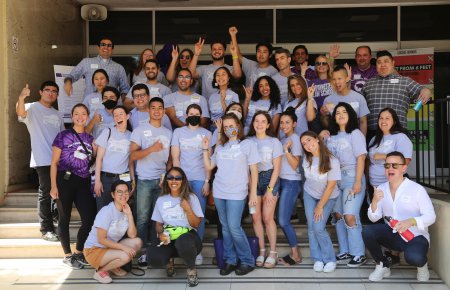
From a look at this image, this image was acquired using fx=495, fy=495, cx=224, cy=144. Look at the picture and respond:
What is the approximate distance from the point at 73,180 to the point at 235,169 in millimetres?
1654

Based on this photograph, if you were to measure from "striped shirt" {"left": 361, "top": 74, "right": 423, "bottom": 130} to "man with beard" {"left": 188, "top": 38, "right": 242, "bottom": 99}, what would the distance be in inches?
63.2

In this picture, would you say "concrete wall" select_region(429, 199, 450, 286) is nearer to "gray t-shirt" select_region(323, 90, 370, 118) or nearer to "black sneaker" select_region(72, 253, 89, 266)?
"gray t-shirt" select_region(323, 90, 370, 118)

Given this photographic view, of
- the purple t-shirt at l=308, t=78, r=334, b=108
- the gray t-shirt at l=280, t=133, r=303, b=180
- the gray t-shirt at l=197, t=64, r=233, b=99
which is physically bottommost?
the gray t-shirt at l=280, t=133, r=303, b=180

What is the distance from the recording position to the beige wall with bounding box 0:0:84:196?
6.18m

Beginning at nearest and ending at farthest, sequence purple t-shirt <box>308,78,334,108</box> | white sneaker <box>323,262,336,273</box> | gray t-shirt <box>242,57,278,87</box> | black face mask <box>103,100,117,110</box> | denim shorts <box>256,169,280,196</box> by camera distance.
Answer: white sneaker <box>323,262,336,273</box> → denim shorts <box>256,169,280,196</box> → black face mask <box>103,100,117,110</box> → purple t-shirt <box>308,78,334,108</box> → gray t-shirt <box>242,57,278,87</box>

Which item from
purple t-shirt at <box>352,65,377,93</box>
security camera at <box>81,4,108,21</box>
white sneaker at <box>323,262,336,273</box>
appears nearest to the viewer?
white sneaker at <box>323,262,336,273</box>

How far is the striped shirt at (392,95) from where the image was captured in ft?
17.8

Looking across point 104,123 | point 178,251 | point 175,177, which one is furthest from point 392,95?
point 104,123

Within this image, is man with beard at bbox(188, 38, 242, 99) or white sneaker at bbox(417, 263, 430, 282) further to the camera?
man with beard at bbox(188, 38, 242, 99)

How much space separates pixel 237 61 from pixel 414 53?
11.8ft

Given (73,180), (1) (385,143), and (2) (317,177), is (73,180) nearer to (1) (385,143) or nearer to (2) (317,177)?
(2) (317,177)

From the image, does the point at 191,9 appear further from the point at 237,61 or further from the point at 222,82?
the point at 222,82

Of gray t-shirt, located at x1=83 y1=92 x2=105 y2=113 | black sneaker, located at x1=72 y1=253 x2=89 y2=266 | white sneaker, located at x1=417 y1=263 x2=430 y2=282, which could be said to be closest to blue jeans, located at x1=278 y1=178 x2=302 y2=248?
white sneaker, located at x1=417 y1=263 x2=430 y2=282

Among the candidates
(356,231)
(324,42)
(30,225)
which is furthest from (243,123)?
(324,42)
